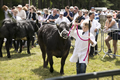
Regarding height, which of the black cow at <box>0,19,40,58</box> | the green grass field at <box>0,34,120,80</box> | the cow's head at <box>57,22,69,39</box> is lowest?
the green grass field at <box>0,34,120,80</box>

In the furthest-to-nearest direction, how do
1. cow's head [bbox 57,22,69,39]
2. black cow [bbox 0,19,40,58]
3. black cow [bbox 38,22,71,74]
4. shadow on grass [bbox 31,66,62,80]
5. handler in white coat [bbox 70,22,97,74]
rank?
black cow [bbox 0,19,40,58], shadow on grass [bbox 31,66,62,80], black cow [bbox 38,22,71,74], cow's head [bbox 57,22,69,39], handler in white coat [bbox 70,22,97,74]

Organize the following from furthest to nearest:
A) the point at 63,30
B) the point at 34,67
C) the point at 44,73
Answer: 1. the point at 34,67
2. the point at 44,73
3. the point at 63,30

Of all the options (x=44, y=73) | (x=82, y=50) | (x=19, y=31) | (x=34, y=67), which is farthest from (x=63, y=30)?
(x=19, y=31)

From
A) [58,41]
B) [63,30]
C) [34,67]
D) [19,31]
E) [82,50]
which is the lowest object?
[34,67]

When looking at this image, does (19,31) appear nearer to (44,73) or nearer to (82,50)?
(44,73)

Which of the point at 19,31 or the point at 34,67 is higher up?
the point at 19,31

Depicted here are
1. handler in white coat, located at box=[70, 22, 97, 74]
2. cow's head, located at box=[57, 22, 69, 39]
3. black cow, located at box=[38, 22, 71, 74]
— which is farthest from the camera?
black cow, located at box=[38, 22, 71, 74]

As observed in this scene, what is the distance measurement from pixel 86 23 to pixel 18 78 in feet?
10.0

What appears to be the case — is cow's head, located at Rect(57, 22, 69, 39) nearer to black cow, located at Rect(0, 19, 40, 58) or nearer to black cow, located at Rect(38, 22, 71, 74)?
black cow, located at Rect(38, 22, 71, 74)

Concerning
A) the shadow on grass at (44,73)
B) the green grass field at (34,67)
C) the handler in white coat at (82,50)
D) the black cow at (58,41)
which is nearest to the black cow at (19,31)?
the green grass field at (34,67)

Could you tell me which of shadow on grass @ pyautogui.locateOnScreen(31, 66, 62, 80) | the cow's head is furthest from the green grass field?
the cow's head

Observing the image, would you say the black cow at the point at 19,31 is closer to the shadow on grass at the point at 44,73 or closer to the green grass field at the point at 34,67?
the green grass field at the point at 34,67

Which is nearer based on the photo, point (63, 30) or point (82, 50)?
point (82, 50)

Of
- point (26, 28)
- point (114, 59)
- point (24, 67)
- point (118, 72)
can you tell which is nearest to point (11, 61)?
point (24, 67)
